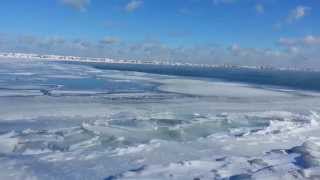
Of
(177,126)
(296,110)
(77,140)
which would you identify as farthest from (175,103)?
(77,140)

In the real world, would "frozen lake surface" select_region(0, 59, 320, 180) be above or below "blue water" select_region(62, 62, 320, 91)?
above

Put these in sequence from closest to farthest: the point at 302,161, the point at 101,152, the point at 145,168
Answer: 1. the point at 145,168
2. the point at 302,161
3. the point at 101,152

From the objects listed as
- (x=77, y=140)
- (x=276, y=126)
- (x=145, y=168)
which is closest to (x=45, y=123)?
(x=77, y=140)

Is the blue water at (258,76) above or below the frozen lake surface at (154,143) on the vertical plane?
below

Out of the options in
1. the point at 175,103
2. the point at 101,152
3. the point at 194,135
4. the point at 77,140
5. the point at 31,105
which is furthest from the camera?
the point at 175,103

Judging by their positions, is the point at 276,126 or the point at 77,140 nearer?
the point at 77,140

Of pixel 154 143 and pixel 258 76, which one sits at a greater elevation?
pixel 154 143

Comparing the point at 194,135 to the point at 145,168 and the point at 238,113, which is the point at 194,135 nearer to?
the point at 145,168

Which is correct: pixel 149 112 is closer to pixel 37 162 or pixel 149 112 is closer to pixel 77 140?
pixel 77 140

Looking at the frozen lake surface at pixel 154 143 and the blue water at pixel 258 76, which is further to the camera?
the blue water at pixel 258 76

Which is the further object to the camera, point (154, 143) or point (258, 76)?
point (258, 76)
